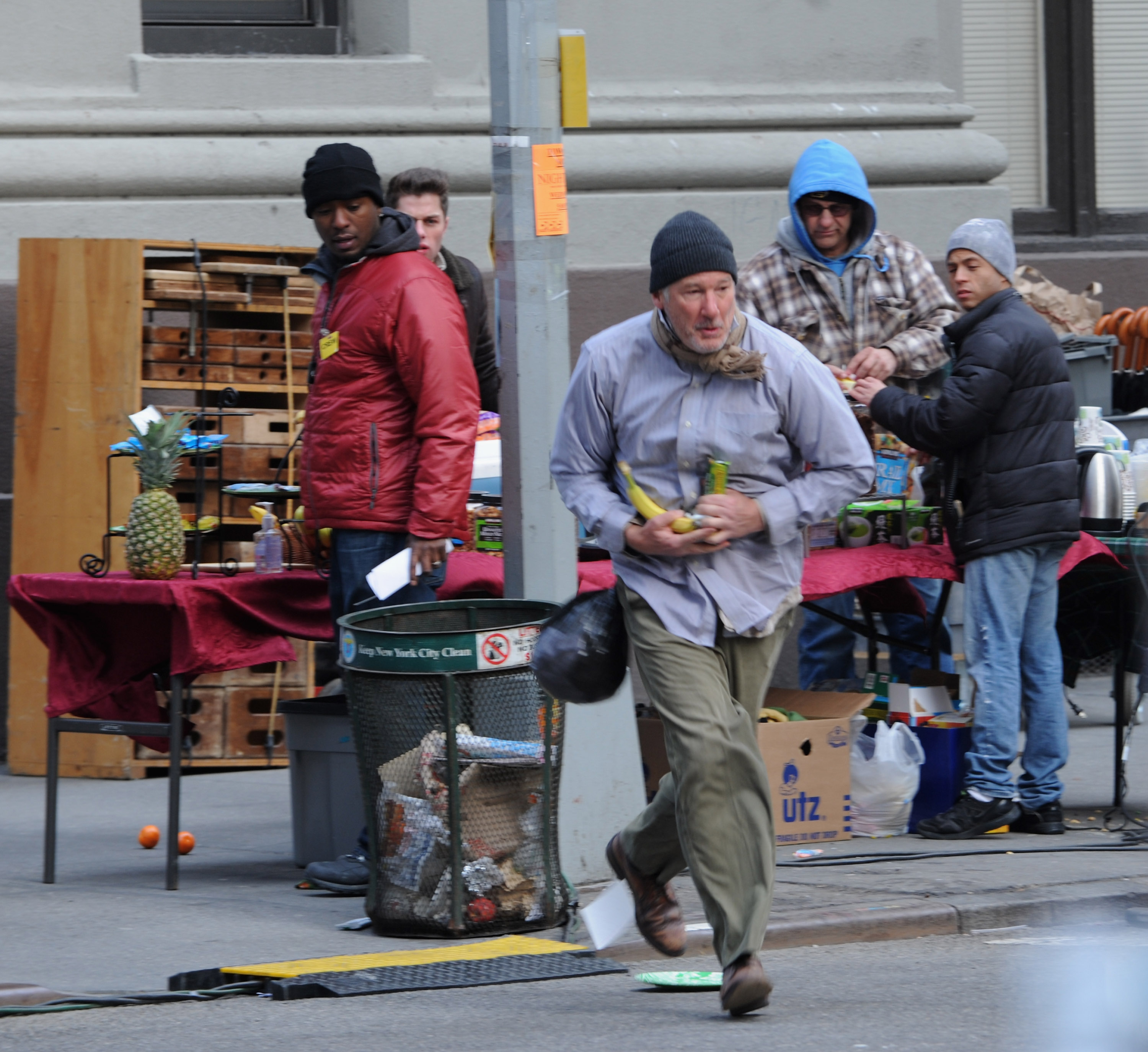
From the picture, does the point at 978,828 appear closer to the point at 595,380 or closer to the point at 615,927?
the point at 615,927

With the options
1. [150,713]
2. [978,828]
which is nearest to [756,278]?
[978,828]

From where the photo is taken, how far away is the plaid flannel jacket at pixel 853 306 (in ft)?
24.9

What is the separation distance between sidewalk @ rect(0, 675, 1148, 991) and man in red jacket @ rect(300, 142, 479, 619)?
114 cm

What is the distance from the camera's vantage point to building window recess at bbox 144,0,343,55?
10102 mm

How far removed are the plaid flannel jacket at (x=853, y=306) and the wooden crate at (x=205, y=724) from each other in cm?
321

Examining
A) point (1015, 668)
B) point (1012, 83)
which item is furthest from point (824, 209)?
point (1012, 83)

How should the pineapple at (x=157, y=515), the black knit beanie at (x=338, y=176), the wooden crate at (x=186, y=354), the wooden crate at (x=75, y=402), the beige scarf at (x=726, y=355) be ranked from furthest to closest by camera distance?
the wooden crate at (x=186, y=354) < the wooden crate at (x=75, y=402) < the pineapple at (x=157, y=515) < the black knit beanie at (x=338, y=176) < the beige scarf at (x=726, y=355)

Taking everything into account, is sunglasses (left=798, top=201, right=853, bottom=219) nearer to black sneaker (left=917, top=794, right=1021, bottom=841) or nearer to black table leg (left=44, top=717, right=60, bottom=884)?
black sneaker (left=917, top=794, right=1021, bottom=841)

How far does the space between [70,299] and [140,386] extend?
20.0 inches

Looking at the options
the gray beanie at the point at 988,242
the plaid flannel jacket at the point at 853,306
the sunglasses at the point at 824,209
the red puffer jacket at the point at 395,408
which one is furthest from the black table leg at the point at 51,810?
the gray beanie at the point at 988,242

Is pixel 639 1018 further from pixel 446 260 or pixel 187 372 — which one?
pixel 187 372

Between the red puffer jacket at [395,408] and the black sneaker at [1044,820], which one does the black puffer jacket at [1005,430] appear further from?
the red puffer jacket at [395,408]

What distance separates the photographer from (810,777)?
7199 mm

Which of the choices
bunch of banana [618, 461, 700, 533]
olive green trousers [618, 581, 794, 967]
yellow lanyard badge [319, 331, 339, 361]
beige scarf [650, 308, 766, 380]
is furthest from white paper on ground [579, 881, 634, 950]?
yellow lanyard badge [319, 331, 339, 361]
